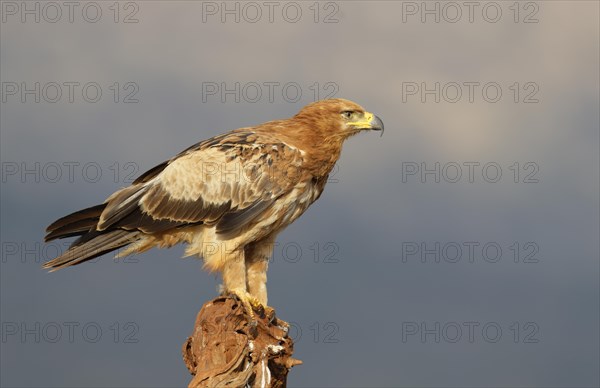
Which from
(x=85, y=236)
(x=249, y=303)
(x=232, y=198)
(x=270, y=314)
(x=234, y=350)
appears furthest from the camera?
(x=85, y=236)

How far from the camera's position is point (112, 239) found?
1456cm

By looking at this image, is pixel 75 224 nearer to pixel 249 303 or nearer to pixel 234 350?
pixel 249 303

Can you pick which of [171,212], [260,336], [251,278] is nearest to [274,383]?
[260,336]

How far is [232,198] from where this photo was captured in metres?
14.1

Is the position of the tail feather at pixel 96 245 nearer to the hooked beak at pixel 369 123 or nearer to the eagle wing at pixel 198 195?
the eagle wing at pixel 198 195

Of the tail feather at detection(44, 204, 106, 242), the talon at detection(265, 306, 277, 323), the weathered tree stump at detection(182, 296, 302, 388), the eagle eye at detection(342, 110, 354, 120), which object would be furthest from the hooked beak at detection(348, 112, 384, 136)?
the tail feather at detection(44, 204, 106, 242)

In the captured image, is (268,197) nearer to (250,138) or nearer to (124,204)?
(250,138)

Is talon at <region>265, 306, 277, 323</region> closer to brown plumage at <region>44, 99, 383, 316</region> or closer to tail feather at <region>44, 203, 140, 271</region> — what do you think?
brown plumage at <region>44, 99, 383, 316</region>


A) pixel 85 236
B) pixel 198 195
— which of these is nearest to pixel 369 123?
pixel 198 195

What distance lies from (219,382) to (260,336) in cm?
102

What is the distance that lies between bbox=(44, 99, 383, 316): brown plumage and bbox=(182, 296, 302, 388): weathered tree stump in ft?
1.68

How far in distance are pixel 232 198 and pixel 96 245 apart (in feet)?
7.16

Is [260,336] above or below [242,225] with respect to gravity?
below

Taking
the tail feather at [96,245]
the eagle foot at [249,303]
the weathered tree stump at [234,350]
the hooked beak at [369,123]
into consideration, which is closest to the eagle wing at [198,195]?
the tail feather at [96,245]
